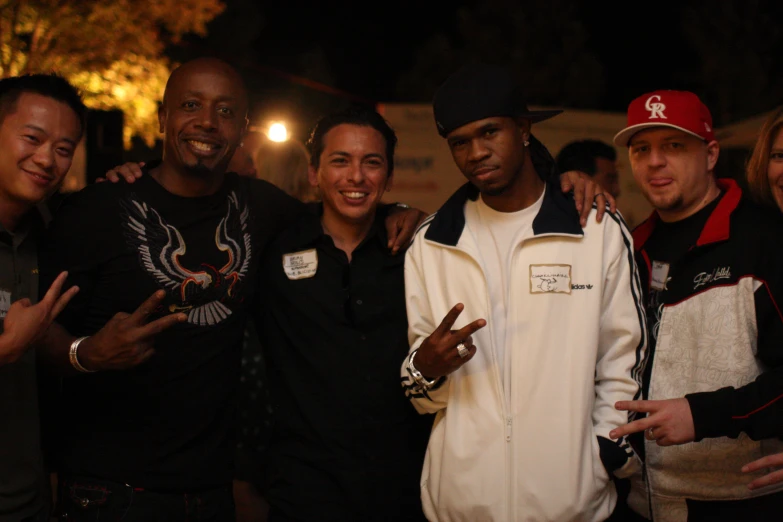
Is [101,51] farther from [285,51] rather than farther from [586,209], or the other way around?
[285,51]

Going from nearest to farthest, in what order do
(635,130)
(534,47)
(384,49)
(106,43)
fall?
(635,130) → (106,43) → (534,47) → (384,49)

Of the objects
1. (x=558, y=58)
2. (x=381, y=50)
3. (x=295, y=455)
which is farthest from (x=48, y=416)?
(x=381, y=50)

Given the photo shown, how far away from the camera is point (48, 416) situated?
255 cm

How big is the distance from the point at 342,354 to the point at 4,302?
1.12 meters

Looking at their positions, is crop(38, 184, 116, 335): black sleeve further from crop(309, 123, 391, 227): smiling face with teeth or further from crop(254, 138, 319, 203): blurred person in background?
crop(254, 138, 319, 203): blurred person in background

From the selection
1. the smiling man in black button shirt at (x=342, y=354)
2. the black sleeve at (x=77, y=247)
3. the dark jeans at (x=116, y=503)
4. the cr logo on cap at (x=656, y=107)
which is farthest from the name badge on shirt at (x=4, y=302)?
the cr logo on cap at (x=656, y=107)

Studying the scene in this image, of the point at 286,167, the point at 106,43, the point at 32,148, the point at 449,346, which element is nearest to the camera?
the point at 449,346

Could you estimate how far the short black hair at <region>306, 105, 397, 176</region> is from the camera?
2799 mm

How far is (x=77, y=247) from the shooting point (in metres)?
2.45

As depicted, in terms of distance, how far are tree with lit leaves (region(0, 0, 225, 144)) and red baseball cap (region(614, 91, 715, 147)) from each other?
26.1ft

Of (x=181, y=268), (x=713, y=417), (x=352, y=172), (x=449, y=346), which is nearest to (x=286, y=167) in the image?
(x=352, y=172)

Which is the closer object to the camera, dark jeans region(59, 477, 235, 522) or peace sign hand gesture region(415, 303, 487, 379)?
peace sign hand gesture region(415, 303, 487, 379)

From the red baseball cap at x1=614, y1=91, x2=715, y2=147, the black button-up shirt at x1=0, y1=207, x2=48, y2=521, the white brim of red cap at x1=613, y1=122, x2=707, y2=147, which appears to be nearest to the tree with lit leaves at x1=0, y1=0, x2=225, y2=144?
the black button-up shirt at x1=0, y1=207, x2=48, y2=521

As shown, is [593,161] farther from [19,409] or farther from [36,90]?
[19,409]
